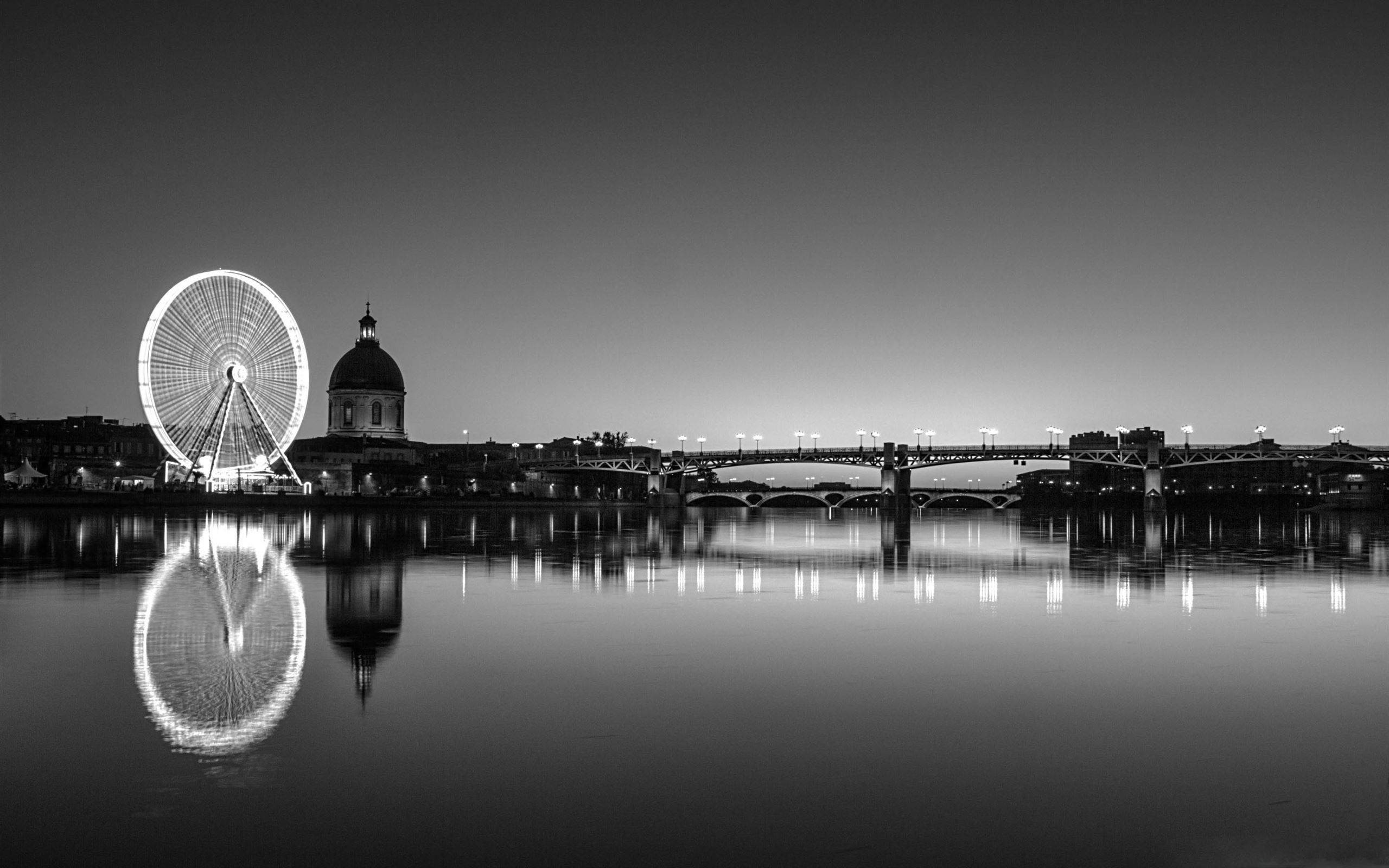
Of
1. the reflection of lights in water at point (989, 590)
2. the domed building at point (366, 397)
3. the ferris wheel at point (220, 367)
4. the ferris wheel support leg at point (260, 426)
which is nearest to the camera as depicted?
the reflection of lights in water at point (989, 590)

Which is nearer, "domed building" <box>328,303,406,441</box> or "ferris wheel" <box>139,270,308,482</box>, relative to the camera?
"ferris wheel" <box>139,270,308,482</box>

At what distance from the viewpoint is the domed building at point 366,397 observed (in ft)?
594

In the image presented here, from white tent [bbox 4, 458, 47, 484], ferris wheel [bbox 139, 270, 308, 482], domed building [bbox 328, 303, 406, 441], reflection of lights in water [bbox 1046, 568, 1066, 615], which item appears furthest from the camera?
domed building [bbox 328, 303, 406, 441]

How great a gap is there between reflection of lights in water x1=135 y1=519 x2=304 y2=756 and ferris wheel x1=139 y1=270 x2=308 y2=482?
49.5 meters

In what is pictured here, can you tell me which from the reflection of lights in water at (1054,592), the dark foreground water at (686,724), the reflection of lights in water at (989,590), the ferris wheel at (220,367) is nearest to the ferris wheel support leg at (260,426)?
the ferris wheel at (220,367)

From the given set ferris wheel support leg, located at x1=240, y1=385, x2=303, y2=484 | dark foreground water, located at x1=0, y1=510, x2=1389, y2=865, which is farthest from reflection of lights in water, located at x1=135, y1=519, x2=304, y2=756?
ferris wheel support leg, located at x1=240, y1=385, x2=303, y2=484

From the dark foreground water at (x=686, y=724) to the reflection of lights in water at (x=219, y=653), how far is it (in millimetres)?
86

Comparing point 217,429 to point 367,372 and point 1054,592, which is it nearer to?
point 1054,592

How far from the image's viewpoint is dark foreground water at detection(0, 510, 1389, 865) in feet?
30.2

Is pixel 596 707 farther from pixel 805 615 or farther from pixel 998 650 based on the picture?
pixel 805 615

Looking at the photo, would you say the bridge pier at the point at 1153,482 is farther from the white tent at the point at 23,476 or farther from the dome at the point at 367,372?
the white tent at the point at 23,476

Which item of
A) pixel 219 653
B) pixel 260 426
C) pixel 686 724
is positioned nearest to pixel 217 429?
pixel 260 426

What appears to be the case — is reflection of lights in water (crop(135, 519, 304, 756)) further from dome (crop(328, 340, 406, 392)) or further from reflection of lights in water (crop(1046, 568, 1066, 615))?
dome (crop(328, 340, 406, 392))

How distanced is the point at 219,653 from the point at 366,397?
16934 centimetres
